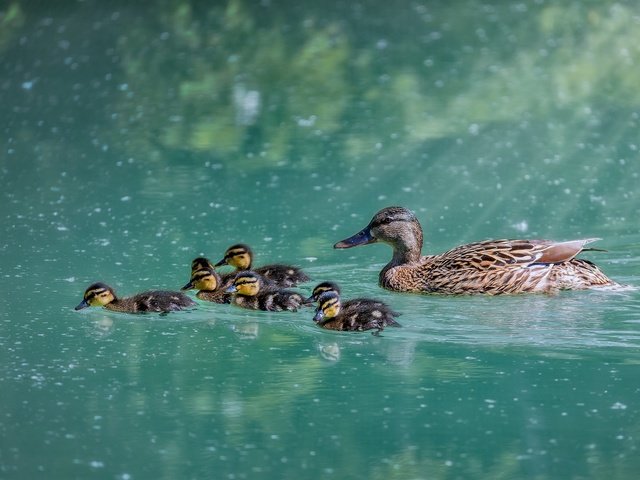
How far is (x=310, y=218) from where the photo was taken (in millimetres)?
8172

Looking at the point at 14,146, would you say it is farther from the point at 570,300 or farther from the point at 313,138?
the point at 570,300

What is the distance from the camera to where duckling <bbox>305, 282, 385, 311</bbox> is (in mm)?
6258

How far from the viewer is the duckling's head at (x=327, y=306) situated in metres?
6.17

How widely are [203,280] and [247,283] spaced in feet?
0.68

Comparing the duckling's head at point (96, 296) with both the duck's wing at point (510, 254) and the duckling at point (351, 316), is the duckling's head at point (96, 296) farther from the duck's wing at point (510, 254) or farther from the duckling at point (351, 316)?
the duck's wing at point (510, 254)

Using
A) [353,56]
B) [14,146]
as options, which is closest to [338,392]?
[14,146]

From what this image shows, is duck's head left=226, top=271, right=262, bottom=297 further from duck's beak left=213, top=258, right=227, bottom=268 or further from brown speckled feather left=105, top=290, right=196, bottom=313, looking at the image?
duck's beak left=213, top=258, right=227, bottom=268

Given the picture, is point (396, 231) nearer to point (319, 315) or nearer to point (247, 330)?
point (319, 315)

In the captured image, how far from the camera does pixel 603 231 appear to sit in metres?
7.86

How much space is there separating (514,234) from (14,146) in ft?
10.6

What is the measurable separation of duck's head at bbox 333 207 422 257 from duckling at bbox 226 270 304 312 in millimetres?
768

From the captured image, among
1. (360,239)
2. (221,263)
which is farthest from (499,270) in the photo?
(221,263)

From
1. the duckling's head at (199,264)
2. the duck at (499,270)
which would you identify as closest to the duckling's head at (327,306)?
the duckling's head at (199,264)

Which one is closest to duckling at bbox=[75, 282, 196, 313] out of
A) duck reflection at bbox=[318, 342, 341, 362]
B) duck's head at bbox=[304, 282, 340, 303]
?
duck's head at bbox=[304, 282, 340, 303]
